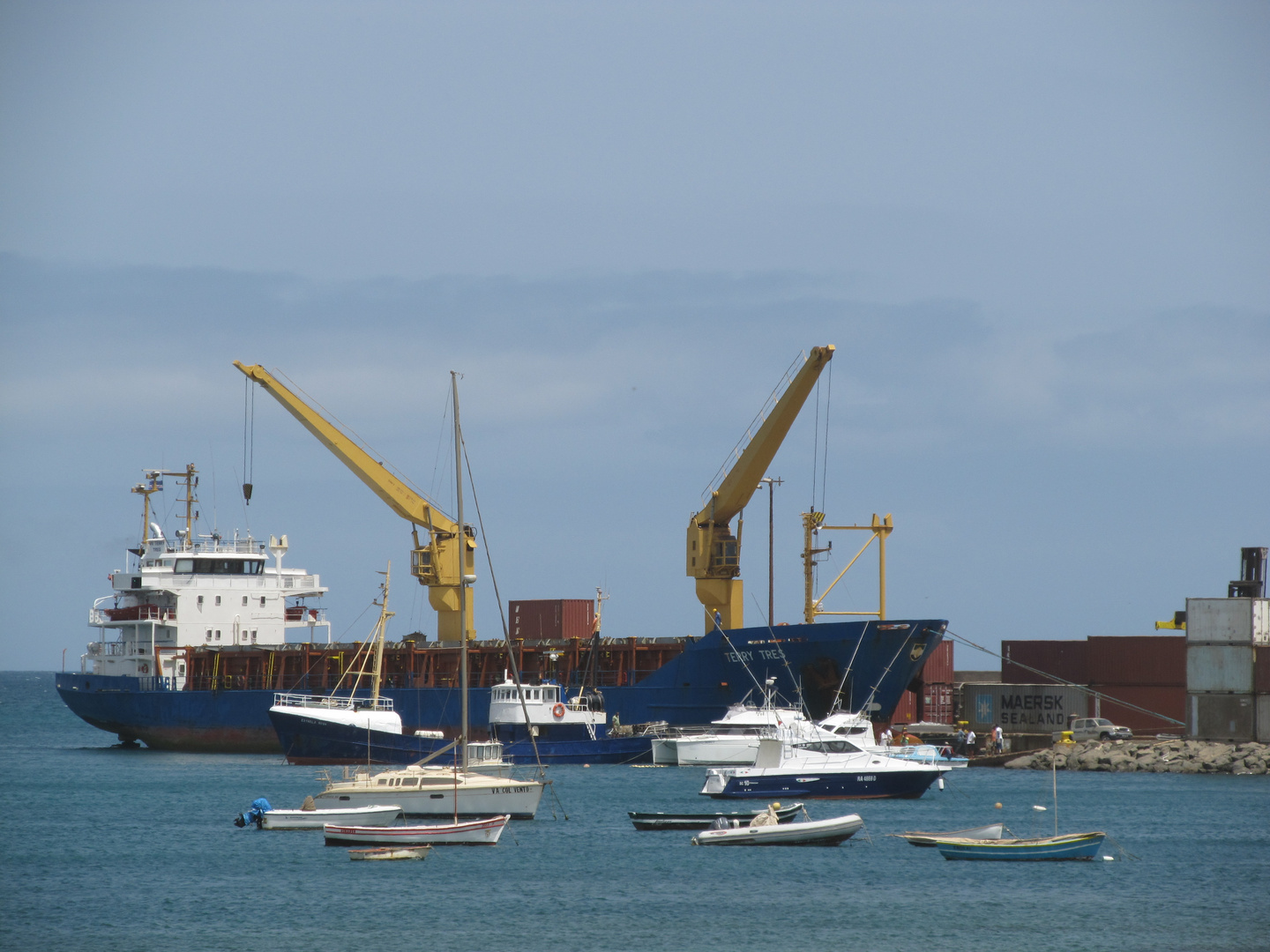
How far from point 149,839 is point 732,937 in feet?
49.2

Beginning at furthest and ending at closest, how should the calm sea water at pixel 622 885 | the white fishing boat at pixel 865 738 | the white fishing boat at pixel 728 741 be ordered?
1. the white fishing boat at pixel 728 741
2. the white fishing boat at pixel 865 738
3. the calm sea water at pixel 622 885

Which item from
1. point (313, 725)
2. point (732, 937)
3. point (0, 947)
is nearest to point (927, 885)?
point (732, 937)

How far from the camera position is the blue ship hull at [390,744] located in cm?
4600

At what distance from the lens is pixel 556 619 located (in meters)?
57.9

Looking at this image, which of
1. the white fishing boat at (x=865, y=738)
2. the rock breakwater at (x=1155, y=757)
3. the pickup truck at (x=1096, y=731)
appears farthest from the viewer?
the pickup truck at (x=1096, y=731)

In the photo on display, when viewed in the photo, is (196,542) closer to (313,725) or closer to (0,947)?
(313,725)

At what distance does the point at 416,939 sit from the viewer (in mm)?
23984

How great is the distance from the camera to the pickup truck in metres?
53.6

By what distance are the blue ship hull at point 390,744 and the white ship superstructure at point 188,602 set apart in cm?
1305

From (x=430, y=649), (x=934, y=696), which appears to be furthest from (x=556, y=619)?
(x=934, y=696)

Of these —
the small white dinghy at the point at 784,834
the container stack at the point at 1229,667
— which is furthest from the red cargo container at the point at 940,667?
the small white dinghy at the point at 784,834

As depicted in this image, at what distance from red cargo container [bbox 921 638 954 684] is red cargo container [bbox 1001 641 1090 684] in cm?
204

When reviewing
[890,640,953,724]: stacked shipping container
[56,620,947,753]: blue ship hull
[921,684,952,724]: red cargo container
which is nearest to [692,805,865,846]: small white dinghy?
[56,620,947,753]: blue ship hull

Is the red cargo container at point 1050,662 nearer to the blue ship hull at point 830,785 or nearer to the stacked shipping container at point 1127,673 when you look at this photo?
the stacked shipping container at point 1127,673
